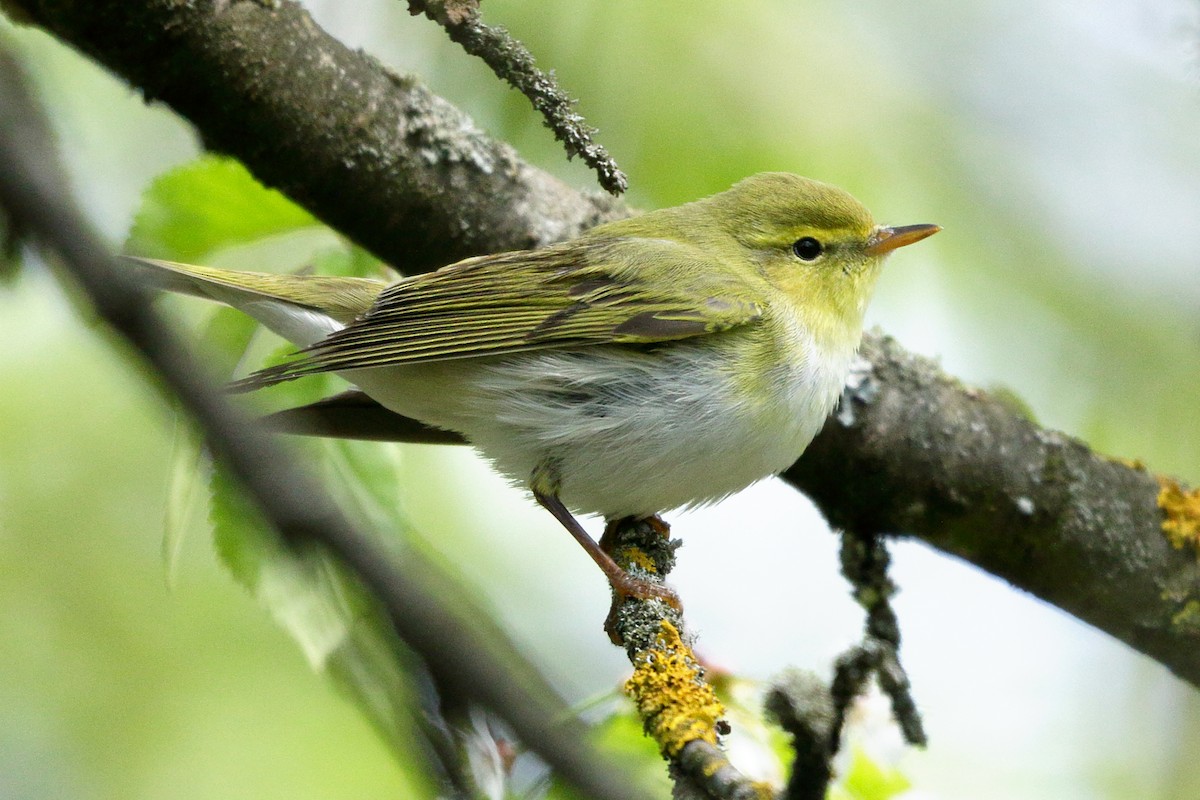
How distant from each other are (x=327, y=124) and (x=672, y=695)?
72.1 inches

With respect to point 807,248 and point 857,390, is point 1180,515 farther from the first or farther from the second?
point 807,248

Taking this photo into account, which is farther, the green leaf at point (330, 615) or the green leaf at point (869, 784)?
the green leaf at point (869, 784)

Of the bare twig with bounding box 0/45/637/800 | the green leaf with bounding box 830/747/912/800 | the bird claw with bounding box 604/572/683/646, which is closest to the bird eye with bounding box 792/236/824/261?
the bird claw with bounding box 604/572/683/646

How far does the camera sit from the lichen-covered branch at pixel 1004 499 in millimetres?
3414

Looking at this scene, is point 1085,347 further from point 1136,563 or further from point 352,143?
point 352,143

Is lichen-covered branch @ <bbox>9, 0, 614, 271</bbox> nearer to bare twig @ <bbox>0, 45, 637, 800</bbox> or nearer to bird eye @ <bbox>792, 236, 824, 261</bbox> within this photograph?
bird eye @ <bbox>792, 236, 824, 261</bbox>

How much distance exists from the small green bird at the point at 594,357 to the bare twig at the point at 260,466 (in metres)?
2.03

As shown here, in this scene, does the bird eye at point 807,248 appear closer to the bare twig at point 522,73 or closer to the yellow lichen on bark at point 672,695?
the yellow lichen on bark at point 672,695

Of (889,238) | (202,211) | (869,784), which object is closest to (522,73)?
(202,211)

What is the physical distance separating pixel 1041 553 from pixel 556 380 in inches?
68.5

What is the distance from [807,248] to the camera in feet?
11.6

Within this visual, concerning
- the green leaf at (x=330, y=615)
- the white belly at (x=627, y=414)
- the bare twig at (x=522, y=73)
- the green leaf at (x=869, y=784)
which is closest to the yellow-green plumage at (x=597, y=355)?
the white belly at (x=627, y=414)

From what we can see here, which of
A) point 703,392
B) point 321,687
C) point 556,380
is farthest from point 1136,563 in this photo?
point 321,687

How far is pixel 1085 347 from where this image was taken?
15.3ft
